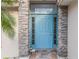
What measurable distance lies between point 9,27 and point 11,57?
5831 mm

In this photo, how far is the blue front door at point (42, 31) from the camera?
A: 1426 centimetres

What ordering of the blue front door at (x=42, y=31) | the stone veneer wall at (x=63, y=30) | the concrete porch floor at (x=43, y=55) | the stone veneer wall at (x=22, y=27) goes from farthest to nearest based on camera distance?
the blue front door at (x=42, y=31) → the concrete porch floor at (x=43, y=55) → the stone veneer wall at (x=63, y=30) → the stone veneer wall at (x=22, y=27)

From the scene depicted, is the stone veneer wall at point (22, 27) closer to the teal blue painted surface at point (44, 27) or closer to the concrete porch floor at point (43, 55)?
the concrete porch floor at point (43, 55)

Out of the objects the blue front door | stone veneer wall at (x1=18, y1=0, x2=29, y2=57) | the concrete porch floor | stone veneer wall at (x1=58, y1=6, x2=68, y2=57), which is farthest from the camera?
the blue front door

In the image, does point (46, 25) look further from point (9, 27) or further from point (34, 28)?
point (9, 27)

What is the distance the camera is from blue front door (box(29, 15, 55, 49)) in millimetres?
14258

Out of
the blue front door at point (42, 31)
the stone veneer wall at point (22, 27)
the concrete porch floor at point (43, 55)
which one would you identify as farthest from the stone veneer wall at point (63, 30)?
the blue front door at point (42, 31)

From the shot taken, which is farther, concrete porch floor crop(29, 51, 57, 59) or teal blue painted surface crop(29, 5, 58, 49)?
teal blue painted surface crop(29, 5, 58, 49)

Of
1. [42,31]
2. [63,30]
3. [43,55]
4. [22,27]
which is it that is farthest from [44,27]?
[22,27]

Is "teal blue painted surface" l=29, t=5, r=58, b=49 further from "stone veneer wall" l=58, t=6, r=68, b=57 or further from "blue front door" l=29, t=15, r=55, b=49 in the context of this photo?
"stone veneer wall" l=58, t=6, r=68, b=57

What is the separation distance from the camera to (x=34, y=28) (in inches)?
563

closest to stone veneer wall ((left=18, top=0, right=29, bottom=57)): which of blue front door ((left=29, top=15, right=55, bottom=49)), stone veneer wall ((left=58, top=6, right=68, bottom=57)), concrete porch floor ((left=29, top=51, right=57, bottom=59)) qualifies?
concrete porch floor ((left=29, top=51, right=57, bottom=59))

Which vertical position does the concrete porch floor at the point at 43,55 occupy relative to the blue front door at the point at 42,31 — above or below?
below

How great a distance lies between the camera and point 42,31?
1432 cm
